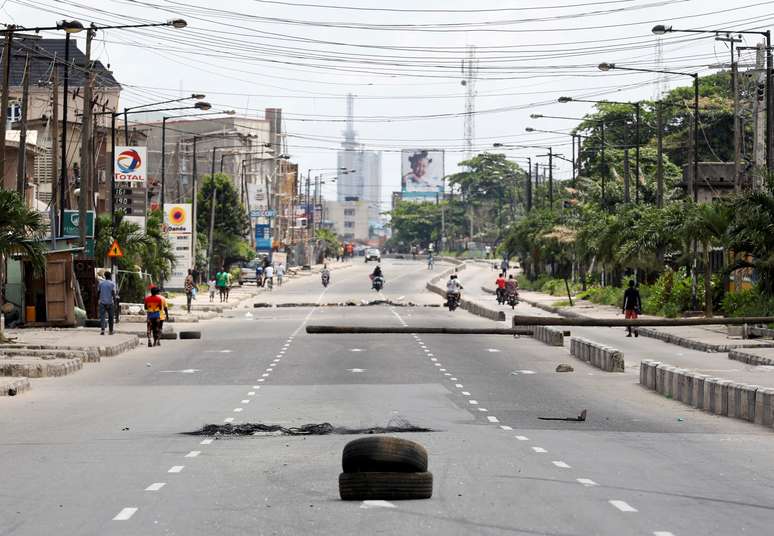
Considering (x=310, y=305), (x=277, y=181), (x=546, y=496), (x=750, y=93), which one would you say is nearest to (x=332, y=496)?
(x=546, y=496)

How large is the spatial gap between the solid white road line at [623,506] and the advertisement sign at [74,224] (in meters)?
39.1

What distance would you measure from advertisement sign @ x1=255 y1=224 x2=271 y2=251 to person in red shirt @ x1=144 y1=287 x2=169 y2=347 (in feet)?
275

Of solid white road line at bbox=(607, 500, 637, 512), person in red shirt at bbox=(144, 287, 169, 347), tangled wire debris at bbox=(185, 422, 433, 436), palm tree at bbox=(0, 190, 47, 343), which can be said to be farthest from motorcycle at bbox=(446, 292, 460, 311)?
solid white road line at bbox=(607, 500, 637, 512)

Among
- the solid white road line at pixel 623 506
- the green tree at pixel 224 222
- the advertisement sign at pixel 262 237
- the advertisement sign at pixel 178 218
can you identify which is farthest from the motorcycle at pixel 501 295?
the solid white road line at pixel 623 506

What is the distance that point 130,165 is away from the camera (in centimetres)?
6256

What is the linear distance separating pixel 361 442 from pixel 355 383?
16767mm

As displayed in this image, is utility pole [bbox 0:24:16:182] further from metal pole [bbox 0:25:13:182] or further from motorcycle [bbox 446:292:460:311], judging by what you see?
motorcycle [bbox 446:292:460:311]

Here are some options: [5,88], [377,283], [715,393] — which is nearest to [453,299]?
[377,283]

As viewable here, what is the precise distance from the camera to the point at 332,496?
13469 millimetres

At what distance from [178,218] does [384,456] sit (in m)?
67.1

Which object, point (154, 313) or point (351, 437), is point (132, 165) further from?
point (351, 437)

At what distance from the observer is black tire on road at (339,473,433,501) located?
1295 cm

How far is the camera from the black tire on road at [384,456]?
12781 millimetres

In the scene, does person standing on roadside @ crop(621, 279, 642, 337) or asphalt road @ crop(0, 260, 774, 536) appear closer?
asphalt road @ crop(0, 260, 774, 536)
